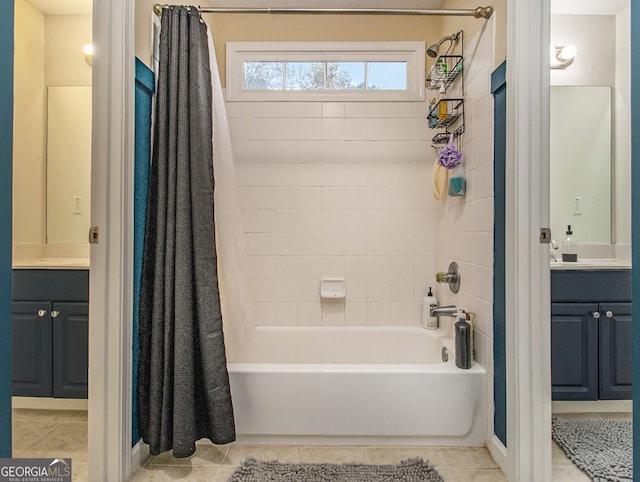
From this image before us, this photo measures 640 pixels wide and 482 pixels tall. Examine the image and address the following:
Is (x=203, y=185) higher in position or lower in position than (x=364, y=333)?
higher

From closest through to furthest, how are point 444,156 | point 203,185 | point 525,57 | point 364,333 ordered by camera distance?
point 525,57 → point 203,185 → point 444,156 → point 364,333

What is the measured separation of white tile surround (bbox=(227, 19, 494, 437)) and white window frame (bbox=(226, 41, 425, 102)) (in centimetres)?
6

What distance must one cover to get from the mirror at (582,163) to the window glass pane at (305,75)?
159 cm

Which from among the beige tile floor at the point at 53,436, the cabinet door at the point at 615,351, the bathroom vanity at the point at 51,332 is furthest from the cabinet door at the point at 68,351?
the cabinet door at the point at 615,351

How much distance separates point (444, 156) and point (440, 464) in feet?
5.03

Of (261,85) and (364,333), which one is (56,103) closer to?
(261,85)

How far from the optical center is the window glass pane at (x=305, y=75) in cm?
245

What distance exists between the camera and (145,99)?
1.58 metres

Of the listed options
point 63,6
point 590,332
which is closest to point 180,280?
point 590,332

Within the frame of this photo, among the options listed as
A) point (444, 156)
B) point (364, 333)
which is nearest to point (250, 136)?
point (444, 156)

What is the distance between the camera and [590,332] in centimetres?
197

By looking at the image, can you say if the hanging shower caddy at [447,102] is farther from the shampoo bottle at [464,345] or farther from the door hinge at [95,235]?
the door hinge at [95,235]

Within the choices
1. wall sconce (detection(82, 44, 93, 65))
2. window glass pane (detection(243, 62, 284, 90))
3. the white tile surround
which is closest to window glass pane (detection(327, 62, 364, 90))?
the white tile surround

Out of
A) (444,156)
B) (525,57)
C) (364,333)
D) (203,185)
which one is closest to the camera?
(525,57)
